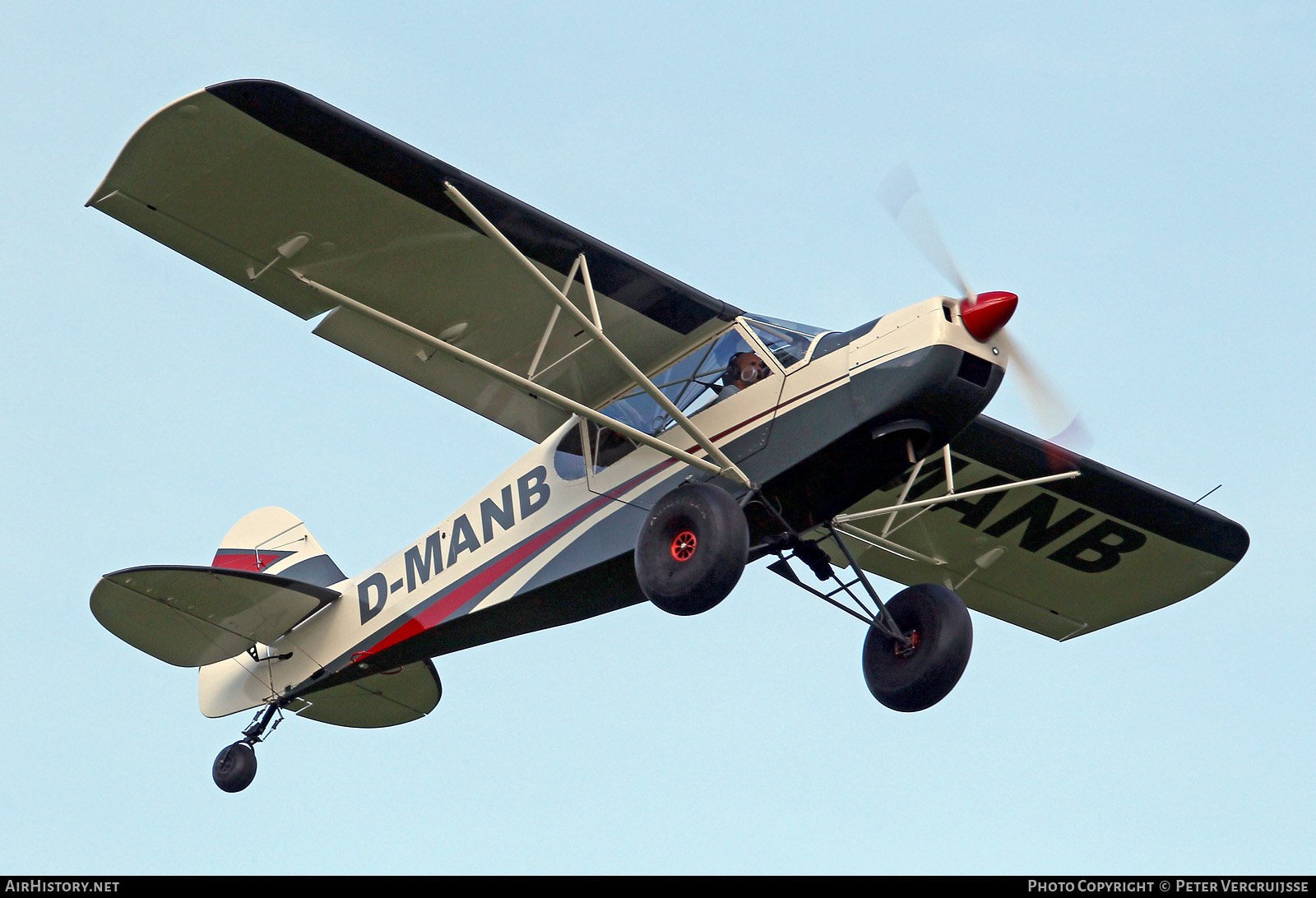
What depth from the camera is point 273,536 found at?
15.1m

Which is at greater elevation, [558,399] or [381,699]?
[558,399]

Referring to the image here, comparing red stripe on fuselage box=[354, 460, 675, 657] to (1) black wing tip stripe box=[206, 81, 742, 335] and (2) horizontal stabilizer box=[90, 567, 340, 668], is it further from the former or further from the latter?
(1) black wing tip stripe box=[206, 81, 742, 335]

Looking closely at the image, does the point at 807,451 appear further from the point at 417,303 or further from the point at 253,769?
the point at 253,769

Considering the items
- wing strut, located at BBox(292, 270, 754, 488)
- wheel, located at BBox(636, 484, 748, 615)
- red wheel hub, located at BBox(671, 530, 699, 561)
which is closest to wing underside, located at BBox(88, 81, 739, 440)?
wing strut, located at BBox(292, 270, 754, 488)

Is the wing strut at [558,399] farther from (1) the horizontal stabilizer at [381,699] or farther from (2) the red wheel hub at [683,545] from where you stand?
(1) the horizontal stabilizer at [381,699]

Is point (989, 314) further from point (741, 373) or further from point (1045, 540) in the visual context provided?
point (1045, 540)

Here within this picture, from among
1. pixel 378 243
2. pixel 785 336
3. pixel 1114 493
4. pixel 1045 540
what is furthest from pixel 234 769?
pixel 1114 493

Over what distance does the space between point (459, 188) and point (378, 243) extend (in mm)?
746

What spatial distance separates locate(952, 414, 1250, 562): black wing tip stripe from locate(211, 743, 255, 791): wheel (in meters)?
5.98

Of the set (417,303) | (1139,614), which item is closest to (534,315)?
(417,303)

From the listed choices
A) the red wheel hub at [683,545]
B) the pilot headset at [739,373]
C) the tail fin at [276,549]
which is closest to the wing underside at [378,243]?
the pilot headset at [739,373]

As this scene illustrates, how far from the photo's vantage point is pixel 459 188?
1042 cm

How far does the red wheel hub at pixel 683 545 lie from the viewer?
987 centimetres

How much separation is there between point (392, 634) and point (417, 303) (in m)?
2.83
